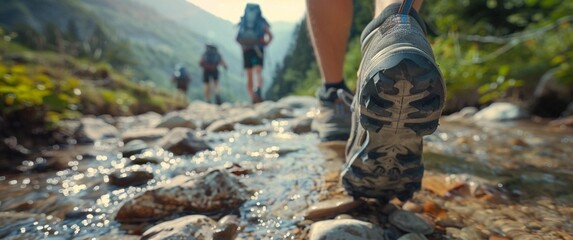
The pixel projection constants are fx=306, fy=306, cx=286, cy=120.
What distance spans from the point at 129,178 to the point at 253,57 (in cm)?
738

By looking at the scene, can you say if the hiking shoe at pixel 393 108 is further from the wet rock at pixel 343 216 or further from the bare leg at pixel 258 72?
the bare leg at pixel 258 72

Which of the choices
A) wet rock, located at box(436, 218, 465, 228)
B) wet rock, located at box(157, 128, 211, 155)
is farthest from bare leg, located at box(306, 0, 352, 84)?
wet rock, located at box(157, 128, 211, 155)

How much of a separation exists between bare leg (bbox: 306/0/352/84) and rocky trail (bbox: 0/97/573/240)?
0.58 m

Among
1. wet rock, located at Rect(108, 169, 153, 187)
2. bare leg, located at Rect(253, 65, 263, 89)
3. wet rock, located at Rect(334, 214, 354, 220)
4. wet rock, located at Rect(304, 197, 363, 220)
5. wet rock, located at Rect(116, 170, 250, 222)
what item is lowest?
wet rock, located at Rect(334, 214, 354, 220)

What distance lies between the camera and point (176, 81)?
635 inches

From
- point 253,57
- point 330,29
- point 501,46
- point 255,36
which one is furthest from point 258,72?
point 330,29

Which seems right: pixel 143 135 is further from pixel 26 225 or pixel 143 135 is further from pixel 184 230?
pixel 184 230

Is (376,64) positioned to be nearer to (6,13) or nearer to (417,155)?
(417,155)

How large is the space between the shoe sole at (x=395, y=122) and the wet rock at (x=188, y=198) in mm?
502

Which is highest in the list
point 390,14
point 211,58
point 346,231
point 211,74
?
point 211,58

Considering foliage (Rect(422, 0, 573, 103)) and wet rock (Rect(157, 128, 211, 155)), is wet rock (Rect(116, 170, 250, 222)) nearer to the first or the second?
wet rock (Rect(157, 128, 211, 155))

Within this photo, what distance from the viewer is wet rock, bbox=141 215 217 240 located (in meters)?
0.95

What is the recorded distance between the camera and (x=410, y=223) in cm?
103

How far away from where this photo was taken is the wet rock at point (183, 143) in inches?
94.0
